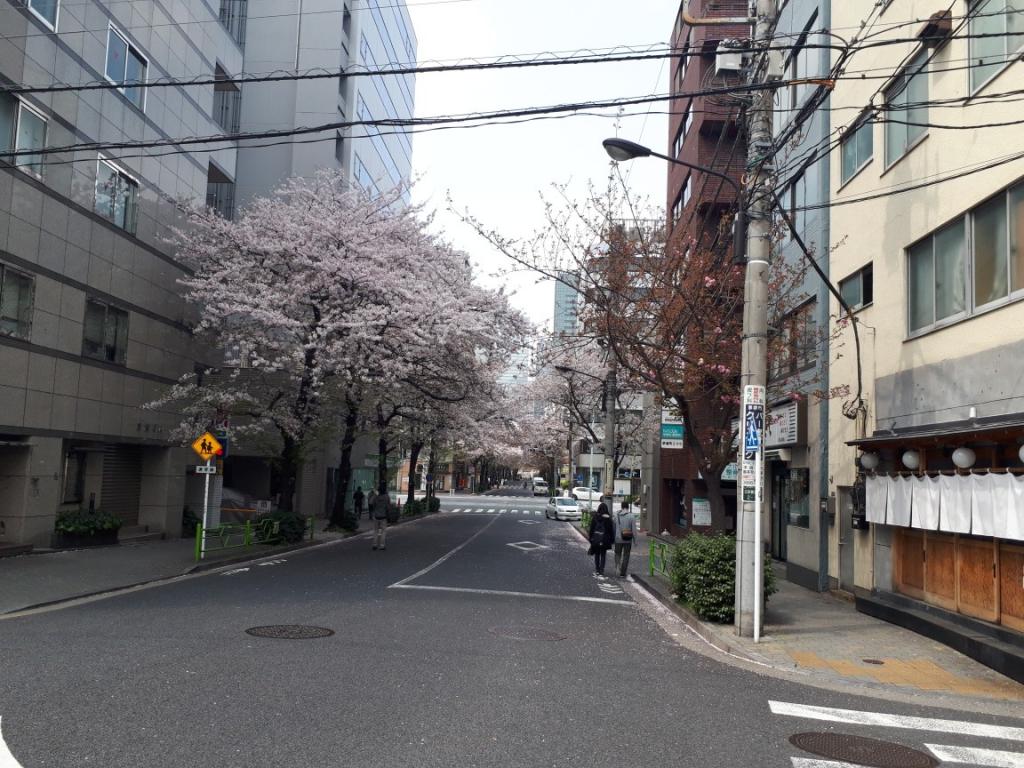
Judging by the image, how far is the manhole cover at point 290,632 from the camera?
31.6 feet

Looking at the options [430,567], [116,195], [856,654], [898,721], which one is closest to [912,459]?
[856,654]

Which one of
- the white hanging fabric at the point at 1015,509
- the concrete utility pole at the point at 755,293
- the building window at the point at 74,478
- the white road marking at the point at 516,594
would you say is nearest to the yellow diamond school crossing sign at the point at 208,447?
the building window at the point at 74,478

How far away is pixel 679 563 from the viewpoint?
1346cm

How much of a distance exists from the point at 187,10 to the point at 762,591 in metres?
24.0

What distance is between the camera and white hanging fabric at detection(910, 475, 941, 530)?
36.7ft

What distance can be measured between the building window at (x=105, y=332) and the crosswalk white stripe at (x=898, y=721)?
19.1m

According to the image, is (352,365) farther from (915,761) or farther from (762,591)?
(915,761)

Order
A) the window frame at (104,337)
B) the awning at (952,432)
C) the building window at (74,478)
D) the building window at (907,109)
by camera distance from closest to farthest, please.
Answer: the awning at (952,432), the building window at (907,109), the window frame at (104,337), the building window at (74,478)

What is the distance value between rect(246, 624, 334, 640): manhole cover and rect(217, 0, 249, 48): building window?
36.9 metres

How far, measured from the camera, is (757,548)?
11.0m

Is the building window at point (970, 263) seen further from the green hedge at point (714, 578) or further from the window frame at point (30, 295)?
the window frame at point (30, 295)

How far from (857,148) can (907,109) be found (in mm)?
2432

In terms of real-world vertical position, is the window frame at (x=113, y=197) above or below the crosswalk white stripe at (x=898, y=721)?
above

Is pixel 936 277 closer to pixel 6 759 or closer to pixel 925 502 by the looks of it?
pixel 925 502
